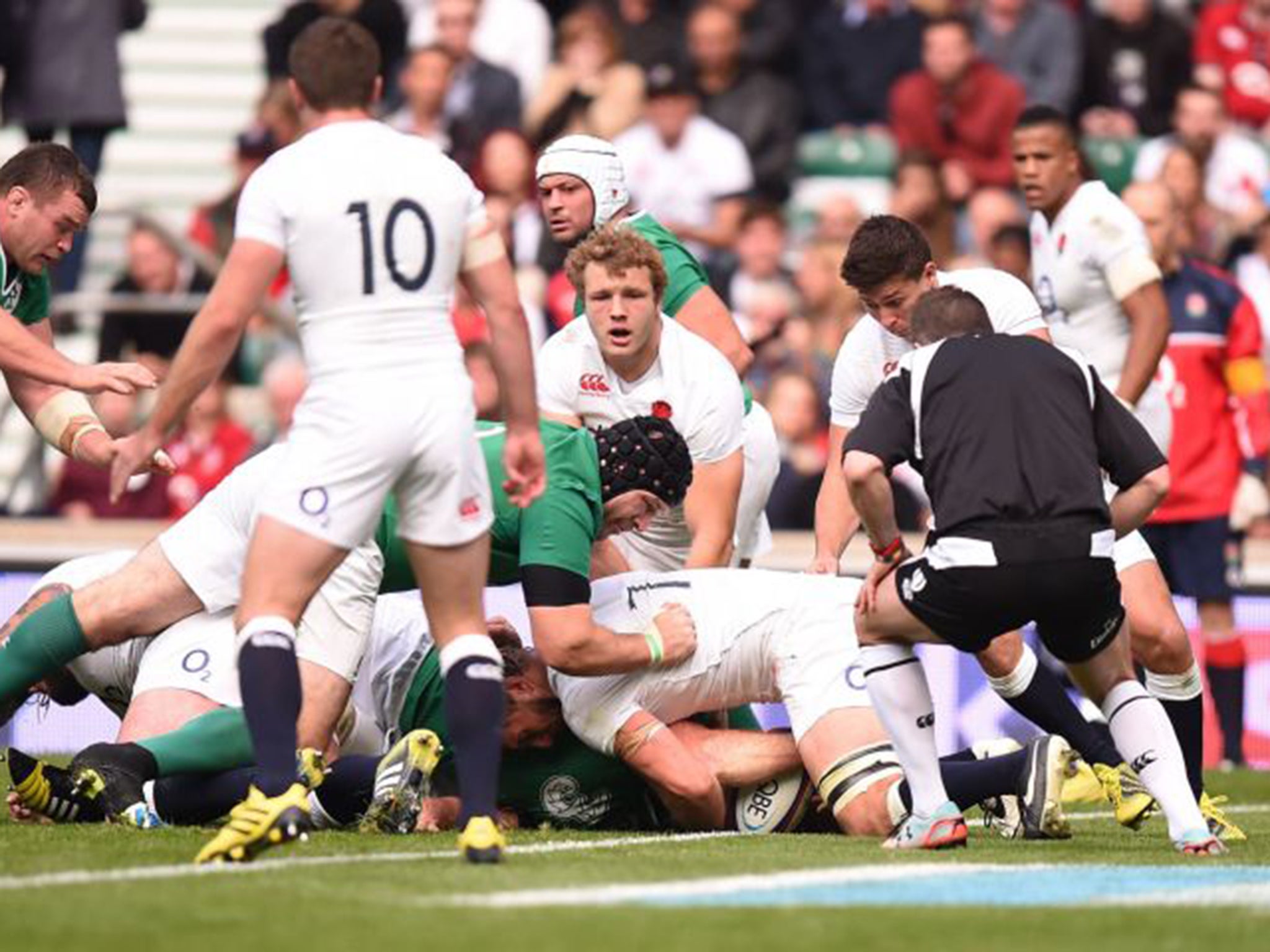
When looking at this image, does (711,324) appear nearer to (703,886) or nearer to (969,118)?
(703,886)

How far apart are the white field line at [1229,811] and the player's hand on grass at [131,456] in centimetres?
396

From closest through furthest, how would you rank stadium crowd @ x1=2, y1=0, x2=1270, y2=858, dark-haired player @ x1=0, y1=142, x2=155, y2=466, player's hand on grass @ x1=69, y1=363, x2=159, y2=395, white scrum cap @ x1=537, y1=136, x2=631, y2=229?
player's hand on grass @ x1=69, y1=363, x2=159, y2=395 < dark-haired player @ x1=0, y1=142, x2=155, y2=466 < white scrum cap @ x1=537, y1=136, x2=631, y2=229 < stadium crowd @ x1=2, y1=0, x2=1270, y2=858

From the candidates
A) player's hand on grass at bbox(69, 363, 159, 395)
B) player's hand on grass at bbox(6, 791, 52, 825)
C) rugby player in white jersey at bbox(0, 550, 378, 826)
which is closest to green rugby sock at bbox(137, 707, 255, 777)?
rugby player in white jersey at bbox(0, 550, 378, 826)

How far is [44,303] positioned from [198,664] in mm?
1373

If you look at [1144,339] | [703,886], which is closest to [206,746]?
[703,886]

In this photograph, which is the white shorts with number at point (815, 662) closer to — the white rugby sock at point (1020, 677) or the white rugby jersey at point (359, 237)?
the white rugby sock at point (1020, 677)

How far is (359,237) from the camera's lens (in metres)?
7.05

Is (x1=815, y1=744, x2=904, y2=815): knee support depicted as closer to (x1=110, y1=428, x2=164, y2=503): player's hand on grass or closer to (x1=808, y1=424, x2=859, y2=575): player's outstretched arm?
(x1=808, y1=424, x2=859, y2=575): player's outstretched arm

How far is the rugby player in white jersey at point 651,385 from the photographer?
961 centimetres

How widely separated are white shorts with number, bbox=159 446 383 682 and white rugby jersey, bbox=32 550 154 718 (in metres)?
0.39

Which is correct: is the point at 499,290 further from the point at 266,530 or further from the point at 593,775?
the point at 593,775

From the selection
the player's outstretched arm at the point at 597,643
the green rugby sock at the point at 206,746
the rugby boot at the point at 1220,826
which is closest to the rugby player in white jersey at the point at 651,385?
the player's outstretched arm at the point at 597,643

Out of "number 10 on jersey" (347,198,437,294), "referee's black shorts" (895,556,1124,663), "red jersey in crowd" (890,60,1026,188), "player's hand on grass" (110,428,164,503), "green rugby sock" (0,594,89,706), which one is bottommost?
"green rugby sock" (0,594,89,706)

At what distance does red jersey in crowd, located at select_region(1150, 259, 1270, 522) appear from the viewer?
12766 mm
